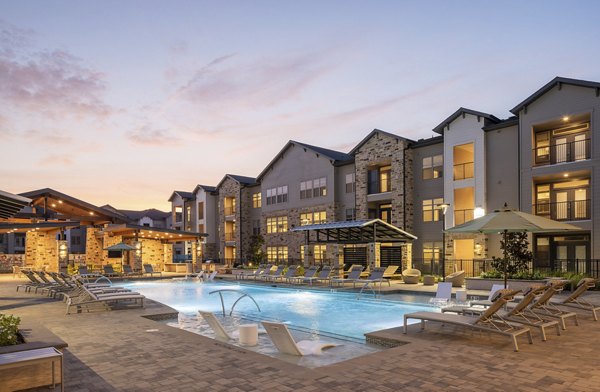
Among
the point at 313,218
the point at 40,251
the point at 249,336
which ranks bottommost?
the point at 40,251

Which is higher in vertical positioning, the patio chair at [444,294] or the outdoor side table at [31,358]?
the outdoor side table at [31,358]

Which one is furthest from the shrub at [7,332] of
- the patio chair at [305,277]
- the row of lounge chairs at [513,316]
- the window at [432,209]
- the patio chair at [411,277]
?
the window at [432,209]

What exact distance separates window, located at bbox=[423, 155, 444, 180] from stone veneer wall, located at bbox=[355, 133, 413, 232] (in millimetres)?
1102

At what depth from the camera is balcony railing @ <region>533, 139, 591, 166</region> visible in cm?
2280

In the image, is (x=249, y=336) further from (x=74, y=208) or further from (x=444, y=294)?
(x=74, y=208)

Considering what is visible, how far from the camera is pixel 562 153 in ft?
77.5

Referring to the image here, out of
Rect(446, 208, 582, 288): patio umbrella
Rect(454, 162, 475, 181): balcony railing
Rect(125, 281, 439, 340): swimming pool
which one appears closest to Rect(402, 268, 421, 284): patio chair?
Rect(125, 281, 439, 340): swimming pool

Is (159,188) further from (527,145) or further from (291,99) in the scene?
(527,145)

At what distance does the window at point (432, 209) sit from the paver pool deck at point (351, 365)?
20.2 m

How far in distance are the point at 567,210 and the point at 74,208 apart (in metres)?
31.1

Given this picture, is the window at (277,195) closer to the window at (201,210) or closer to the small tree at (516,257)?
the window at (201,210)

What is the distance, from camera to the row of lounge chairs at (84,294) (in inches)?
469

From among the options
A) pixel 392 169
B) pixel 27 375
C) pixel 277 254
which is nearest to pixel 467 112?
pixel 392 169

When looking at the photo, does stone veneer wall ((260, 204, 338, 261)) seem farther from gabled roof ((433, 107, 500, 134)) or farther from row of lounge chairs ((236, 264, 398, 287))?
gabled roof ((433, 107, 500, 134))
